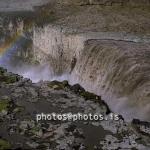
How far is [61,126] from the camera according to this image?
57.1 ft

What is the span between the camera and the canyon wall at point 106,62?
1875cm

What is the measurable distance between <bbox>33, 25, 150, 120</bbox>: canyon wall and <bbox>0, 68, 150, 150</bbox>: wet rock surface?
87 cm

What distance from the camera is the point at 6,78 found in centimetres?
2488

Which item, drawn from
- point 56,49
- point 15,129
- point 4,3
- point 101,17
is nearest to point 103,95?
point 15,129

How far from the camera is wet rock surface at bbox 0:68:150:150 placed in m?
15.8

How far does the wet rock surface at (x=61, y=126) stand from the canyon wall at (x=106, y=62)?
871 mm

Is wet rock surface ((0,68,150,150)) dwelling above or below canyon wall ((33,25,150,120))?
below

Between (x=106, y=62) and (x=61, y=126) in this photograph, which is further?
(x=106, y=62)

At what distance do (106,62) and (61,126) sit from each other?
20.6ft

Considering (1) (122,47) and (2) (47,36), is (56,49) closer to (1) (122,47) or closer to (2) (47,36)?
(2) (47,36)

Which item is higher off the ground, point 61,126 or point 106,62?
point 106,62

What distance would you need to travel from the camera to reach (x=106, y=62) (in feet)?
73.6

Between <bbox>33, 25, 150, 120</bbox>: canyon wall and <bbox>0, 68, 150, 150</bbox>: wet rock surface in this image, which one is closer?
<bbox>0, 68, 150, 150</bbox>: wet rock surface

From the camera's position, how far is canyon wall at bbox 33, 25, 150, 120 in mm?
18750
